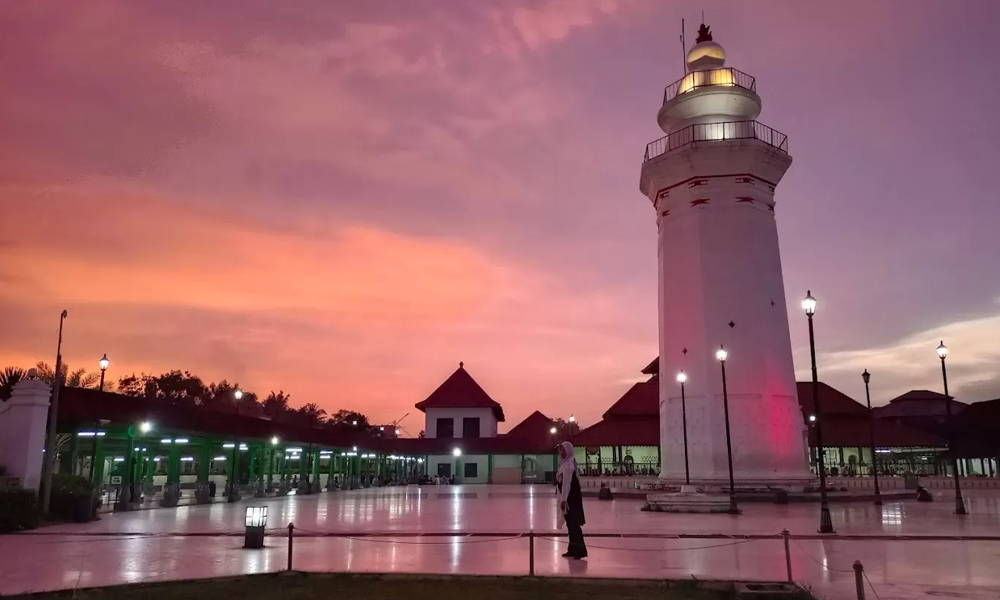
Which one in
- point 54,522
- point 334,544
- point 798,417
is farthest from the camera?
point 798,417

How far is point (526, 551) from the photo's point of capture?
521 inches

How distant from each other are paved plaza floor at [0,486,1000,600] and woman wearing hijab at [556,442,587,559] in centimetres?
35

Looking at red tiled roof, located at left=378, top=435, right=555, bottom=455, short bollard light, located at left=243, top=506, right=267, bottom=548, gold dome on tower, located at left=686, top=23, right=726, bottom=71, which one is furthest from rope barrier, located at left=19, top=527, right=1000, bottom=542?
red tiled roof, located at left=378, top=435, right=555, bottom=455

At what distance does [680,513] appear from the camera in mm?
23922

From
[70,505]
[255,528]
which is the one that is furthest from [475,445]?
[255,528]

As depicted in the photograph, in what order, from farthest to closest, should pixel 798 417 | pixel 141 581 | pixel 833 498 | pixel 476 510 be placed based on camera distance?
pixel 798 417
pixel 833 498
pixel 476 510
pixel 141 581

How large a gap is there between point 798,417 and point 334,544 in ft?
82.0

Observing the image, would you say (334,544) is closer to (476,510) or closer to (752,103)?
(476,510)

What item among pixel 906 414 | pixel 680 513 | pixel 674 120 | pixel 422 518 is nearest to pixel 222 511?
pixel 422 518

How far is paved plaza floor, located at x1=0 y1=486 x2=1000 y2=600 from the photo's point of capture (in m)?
10.5

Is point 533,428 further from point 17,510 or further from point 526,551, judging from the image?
point 526,551

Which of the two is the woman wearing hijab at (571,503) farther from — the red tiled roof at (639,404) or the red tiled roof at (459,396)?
the red tiled roof at (459,396)

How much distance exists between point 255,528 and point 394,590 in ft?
18.4

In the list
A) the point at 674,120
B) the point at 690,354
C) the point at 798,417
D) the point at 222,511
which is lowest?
the point at 222,511
